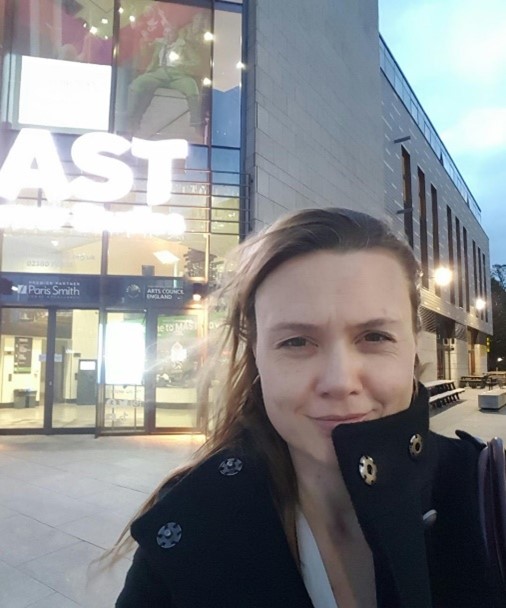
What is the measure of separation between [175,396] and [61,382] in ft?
8.18

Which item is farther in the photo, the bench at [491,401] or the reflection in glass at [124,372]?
the bench at [491,401]


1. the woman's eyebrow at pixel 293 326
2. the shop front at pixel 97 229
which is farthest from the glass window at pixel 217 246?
the woman's eyebrow at pixel 293 326

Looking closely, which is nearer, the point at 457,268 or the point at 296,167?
→ the point at 296,167

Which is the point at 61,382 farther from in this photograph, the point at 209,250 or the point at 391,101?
the point at 391,101

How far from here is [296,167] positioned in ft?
36.0

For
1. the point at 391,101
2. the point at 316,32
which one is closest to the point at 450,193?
the point at 391,101

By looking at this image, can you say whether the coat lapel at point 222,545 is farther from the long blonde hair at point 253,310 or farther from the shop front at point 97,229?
the shop front at point 97,229

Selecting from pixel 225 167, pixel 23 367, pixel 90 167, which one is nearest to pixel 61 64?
pixel 90 167

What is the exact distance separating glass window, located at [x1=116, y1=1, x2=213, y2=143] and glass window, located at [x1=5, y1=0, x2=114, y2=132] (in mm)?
458

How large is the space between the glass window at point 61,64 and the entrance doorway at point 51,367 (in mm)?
4329

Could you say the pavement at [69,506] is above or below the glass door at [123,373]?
below

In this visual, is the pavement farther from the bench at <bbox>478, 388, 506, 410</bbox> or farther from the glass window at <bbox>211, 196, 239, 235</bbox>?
the bench at <bbox>478, 388, 506, 410</bbox>

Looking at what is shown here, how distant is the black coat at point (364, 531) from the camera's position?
2.73 feet

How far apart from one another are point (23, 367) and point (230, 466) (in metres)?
9.79
